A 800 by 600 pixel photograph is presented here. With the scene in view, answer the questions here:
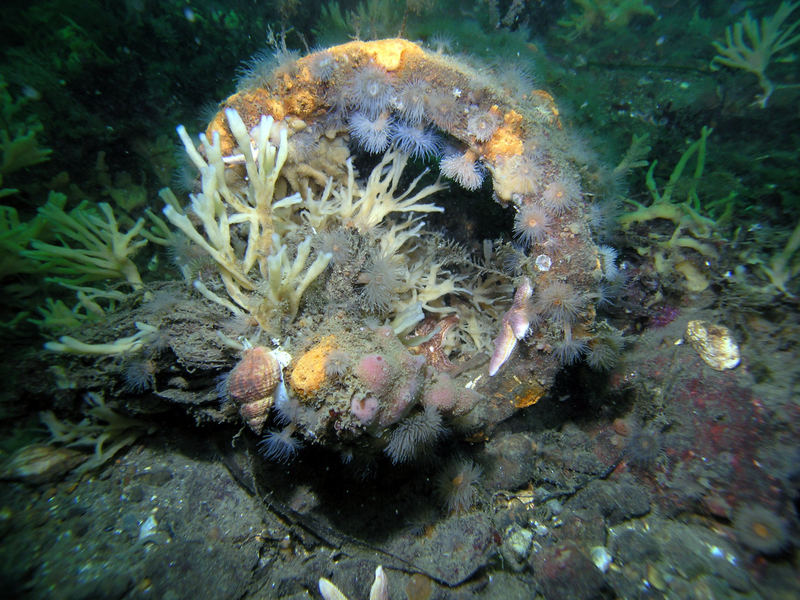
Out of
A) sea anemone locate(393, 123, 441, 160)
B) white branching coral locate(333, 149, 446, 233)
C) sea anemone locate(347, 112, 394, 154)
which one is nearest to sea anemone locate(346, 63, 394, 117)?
sea anemone locate(347, 112, 394, 154)

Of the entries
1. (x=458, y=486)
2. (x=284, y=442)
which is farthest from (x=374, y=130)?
(x=458, y=486)

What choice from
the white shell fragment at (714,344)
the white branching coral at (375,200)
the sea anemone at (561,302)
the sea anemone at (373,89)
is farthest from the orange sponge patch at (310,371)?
the white shell fragment at (714,344)

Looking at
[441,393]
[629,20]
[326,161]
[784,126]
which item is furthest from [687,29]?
[441,393]

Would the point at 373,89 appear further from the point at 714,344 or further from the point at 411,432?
the point at 714,344

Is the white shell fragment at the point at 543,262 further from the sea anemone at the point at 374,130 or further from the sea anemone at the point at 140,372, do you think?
the sea anemone at the point at 140,372

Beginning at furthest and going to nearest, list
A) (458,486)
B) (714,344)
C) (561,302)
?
1. (714,344)
2. (458,486)
3. (561,302)

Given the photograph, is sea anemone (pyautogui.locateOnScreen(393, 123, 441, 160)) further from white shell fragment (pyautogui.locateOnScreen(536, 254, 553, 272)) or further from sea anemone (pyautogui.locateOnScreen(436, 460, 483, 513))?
sea anemone (pyautogui.locateOnScreen(436, 460, 483, 513))

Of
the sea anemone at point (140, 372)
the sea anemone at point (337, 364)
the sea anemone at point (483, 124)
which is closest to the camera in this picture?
the sea anemone at point (337, 364)
